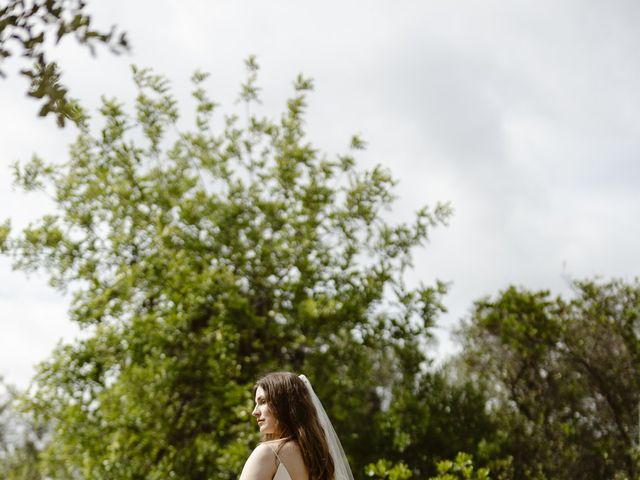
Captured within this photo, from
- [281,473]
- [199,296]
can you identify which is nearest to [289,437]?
[281,473]

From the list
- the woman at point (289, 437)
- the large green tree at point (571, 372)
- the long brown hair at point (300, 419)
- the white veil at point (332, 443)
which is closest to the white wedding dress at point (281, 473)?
the woman at point (289, 437)

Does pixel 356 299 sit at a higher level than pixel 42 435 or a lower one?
lower

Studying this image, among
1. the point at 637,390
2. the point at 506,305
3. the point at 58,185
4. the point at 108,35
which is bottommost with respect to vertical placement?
the point at 108,35

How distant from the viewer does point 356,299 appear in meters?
8.17

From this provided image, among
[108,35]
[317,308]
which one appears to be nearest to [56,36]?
[108,35]

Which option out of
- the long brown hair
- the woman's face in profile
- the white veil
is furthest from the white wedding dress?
the white veil

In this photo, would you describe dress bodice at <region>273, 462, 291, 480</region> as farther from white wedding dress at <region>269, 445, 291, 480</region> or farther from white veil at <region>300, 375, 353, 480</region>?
white veil at <region>300, 375, 353, 480</region>

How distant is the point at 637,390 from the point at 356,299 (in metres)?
5.35

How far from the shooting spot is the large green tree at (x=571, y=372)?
34.6 ft

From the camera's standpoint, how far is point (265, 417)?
4352 millimetres

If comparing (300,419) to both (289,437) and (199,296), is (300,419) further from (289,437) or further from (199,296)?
(199,296)

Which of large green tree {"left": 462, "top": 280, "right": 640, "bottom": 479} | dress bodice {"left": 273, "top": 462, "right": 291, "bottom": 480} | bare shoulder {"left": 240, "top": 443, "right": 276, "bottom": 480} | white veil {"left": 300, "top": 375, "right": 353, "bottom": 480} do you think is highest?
large green tree {"left": 462, "top": 280, "right": 640, "bottom": 479}

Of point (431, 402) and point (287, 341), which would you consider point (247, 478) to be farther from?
point (431, 402)

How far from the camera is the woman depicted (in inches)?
160
